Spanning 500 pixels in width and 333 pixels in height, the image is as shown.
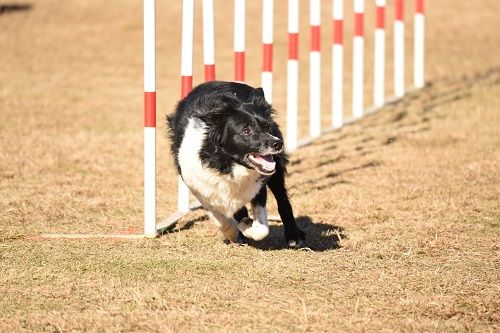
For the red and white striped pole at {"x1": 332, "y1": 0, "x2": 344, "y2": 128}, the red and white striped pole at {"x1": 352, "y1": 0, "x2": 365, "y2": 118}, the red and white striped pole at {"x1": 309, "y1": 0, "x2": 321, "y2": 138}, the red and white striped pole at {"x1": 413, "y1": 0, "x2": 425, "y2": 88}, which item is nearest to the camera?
the red and white striped pole at {"x1": 309, "y1": 0, "x2": 321, "y2": 138}

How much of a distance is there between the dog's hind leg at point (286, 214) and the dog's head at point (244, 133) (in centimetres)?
51

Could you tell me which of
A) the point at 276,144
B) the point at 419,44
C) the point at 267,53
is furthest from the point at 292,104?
the point at 419,44

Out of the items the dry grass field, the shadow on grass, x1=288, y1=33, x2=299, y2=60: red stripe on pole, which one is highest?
the shadow on grass

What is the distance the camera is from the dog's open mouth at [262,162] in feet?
19.9

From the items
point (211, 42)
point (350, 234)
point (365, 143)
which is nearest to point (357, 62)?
point (365, 143)

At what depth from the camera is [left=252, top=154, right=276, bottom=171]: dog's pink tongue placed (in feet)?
20.0

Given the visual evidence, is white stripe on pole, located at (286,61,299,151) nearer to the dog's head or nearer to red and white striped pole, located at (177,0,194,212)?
red and white striped pole, located at (177,0,194,212)

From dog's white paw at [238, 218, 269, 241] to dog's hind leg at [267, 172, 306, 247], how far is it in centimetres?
34

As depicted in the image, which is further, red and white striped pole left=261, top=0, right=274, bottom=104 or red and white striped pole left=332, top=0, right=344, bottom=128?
red and white striped pole left=332, top=0, right=344, bottom=128

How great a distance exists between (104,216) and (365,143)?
440 centimetres

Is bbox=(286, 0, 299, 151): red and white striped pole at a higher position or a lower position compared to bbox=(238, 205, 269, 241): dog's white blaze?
higher

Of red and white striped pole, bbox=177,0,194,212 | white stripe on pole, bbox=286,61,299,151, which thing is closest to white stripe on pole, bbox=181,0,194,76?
red and white striped pole, bbox=177,0,194,212

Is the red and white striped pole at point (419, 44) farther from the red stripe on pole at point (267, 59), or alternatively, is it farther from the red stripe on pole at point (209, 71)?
the red stripe on pole at point (209, 71)

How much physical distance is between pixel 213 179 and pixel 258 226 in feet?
1.42
